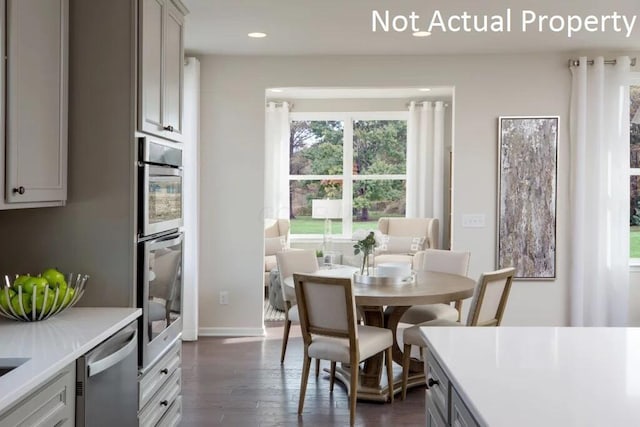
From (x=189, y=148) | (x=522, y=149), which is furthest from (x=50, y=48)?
(x=522, y=149)

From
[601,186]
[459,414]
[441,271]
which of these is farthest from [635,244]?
[459,414]

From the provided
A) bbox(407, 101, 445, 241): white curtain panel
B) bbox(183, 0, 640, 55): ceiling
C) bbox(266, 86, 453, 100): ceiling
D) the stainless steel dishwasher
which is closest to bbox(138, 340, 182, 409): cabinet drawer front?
the stainless steel dishwasher

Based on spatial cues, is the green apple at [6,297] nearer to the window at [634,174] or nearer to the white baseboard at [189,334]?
the white baseboard at [189,334]

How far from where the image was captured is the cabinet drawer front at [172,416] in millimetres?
2891

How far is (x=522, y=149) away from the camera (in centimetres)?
538

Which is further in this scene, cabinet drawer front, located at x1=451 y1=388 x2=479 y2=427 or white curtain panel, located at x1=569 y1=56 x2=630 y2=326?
white curtain panel, located at x1=569 y1=56 x2=630 y2=326

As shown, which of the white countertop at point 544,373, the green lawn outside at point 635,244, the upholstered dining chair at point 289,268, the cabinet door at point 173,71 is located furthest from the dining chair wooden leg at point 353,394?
the green lawn outside at point 635,244

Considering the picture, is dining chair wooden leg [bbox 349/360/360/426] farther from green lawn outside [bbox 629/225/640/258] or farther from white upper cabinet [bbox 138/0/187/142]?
green lawn outside [bbox 629/225/640/258]

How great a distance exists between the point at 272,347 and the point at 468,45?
10.0ft

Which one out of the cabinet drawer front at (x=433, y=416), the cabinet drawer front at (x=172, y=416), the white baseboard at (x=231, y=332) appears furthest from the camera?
the white baseboard at (x=231, y=332)

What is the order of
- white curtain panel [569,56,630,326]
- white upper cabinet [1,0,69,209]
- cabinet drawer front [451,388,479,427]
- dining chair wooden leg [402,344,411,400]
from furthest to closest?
white curtain panel [569,56,630,326], dining chair wooden leg [402,344,411,400], white upper cabinet [1,0,69,209], cabinet drawer front [451,388,479,427]

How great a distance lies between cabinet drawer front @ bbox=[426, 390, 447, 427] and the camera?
6.29 ft

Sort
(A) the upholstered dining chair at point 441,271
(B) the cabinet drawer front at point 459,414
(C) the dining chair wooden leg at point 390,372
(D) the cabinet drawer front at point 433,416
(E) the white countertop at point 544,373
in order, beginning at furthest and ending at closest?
(A) the upholstered dining chair at point 441,271, (C) the dining chair wooden leg at point 390,372, (D) the cabinet drawer front at point 433,416, (B) the cabinet drawer front at point 459,414, (E) the white countertop at point 544,373

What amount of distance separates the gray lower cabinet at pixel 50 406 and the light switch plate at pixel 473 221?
13.5 ft
